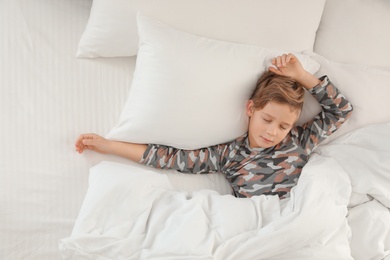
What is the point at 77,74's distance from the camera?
1.49m

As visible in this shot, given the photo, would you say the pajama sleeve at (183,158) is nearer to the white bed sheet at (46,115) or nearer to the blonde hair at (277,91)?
the white bed sheet at (46,115)

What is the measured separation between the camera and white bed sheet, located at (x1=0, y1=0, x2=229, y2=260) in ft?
4.08

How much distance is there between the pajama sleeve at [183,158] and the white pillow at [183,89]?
21 millimetres

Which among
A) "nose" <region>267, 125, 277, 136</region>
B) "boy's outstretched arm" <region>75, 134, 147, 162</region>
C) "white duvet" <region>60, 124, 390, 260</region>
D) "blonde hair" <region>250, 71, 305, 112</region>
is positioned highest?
"blonde hair" <region>250, 71, 305, 112</region>

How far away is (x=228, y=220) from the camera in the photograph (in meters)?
1.22

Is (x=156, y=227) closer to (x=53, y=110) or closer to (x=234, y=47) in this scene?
(x=53, y=110)

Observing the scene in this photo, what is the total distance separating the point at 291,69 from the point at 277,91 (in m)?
0.11

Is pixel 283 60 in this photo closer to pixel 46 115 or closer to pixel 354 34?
pixel 354 34

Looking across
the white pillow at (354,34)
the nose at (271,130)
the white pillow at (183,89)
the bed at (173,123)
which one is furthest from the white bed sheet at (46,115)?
the white pillow at (354,34)

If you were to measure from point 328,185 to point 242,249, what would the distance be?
1.03ft

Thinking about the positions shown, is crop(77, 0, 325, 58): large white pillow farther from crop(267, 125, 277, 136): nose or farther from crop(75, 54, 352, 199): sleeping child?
crop(267, 125, 277, 136): nose

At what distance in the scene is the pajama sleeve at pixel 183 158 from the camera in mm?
1418

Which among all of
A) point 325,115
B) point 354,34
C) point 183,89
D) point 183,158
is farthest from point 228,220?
point 354,34

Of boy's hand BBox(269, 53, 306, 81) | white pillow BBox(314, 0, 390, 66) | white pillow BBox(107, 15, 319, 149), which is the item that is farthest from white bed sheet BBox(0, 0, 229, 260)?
white pillow BBox(314, 0, 390, 66)
